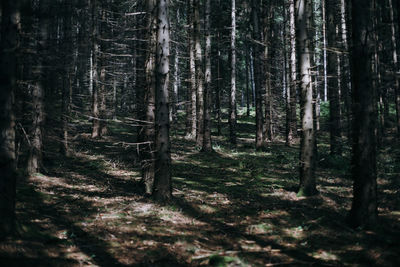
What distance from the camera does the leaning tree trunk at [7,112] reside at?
6121mm

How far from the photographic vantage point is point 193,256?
6.60 meters

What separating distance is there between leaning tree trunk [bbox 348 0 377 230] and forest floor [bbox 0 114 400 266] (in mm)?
691

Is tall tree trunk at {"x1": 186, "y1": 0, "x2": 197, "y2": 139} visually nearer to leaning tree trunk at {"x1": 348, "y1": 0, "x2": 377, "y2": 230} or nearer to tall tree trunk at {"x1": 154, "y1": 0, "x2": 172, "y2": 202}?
tall tree trunk at {"x1": 154, "y1": 0, "x2": 172, "y2": 202}

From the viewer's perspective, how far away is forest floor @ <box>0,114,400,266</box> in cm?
623

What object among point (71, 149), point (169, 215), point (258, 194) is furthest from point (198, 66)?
point (169, 215)

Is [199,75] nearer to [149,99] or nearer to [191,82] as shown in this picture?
[191,82]

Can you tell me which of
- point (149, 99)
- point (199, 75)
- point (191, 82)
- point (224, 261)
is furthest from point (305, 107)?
point (191, 82)

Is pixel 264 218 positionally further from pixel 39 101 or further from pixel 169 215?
pixel 39 101

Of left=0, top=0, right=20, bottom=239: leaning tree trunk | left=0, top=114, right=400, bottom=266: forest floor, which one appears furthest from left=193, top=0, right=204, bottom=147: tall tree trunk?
left=0, top=0, right=20, bottom=239: leaning tree trunk

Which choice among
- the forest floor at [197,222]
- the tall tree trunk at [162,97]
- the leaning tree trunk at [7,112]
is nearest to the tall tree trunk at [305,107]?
the forest floor at [197,222]

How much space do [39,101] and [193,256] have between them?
30.9 feet

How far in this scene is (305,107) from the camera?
10.5 metres

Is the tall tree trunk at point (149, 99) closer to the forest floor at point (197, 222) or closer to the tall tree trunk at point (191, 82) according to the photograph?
the forest floor at point (197, 222)

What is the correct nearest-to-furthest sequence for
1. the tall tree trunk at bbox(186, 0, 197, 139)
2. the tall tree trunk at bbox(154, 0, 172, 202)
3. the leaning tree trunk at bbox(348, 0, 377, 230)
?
the leaning tree trunk at bbox(348, 0, 377, 230)
the tall tree trunk at bbox(154, 0, 172, 202)
the tall tree trunk at bbox(186, 0, 197, 139)
